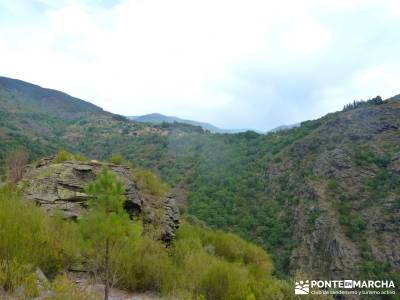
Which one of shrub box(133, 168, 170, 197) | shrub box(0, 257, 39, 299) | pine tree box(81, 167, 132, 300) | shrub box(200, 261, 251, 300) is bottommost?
shrub box(200, 261, 251, 300)

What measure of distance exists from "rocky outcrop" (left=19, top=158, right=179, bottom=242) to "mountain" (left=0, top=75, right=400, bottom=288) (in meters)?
21.7

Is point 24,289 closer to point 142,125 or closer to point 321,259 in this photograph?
point 321,259

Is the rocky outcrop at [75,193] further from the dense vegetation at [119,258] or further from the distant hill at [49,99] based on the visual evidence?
the distant hill at [49,99]

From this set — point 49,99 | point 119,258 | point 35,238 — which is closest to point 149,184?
point 119,258

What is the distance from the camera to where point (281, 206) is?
4944 centimetres

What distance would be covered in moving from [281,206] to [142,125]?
Answer: 53731mm

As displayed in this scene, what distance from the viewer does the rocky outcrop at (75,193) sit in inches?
428

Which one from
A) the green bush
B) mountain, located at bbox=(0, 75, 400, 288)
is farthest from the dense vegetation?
mountain, located at bbox=(0, 75, 400, 288)

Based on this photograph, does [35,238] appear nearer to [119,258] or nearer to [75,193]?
[119,258]

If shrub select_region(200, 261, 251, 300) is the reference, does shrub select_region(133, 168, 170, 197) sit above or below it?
above

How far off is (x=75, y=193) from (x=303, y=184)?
41455 millimetres

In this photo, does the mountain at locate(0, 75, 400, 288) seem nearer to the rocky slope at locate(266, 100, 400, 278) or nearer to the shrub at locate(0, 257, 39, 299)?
the rocky slope at locate(266, 100, 400, 278)

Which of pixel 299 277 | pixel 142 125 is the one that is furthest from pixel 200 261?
pixel 142 125

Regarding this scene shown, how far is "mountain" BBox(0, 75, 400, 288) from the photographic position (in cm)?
3812
